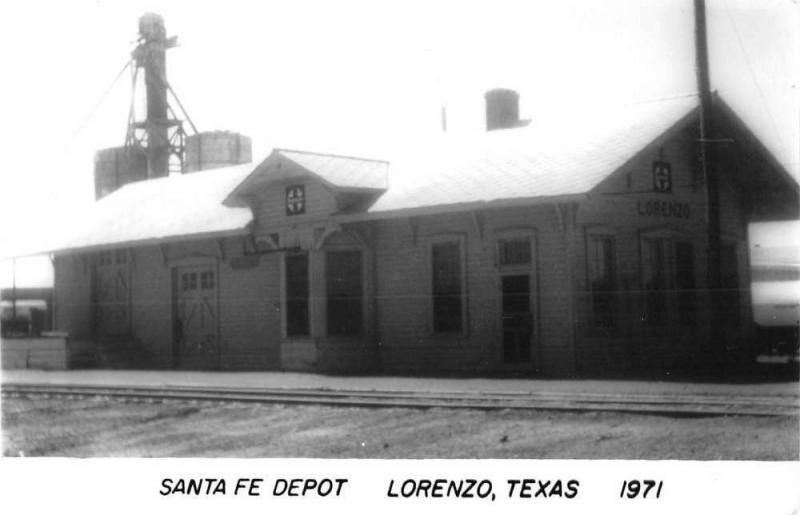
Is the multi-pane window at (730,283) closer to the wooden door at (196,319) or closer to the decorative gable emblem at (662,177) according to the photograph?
the decorative gable emblem at (662,177)

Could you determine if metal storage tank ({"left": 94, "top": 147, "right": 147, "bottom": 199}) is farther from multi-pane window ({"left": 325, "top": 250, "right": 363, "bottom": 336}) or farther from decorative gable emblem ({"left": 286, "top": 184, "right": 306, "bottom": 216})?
multi-pane window ({"left": 325, "top": 250, "right": 363, "bottom": 336})

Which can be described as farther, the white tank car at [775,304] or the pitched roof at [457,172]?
the white tank car at [775,304]

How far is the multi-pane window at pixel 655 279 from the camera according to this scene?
18078 millimetres

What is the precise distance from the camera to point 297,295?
20906mm

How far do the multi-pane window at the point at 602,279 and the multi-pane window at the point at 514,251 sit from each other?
3.82 ft

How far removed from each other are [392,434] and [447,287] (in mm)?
8704

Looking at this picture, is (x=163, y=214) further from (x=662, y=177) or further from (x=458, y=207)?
(x=662, y=177)

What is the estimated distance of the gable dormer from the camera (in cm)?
2005

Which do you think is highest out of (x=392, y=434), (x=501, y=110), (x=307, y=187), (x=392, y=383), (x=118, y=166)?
(x=118, y=166)

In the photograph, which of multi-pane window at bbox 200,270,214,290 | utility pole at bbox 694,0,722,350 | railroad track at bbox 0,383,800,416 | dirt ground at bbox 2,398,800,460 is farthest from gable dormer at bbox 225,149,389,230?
dirt ground at bbox 2,398,800,460

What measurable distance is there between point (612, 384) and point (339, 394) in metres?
4.20

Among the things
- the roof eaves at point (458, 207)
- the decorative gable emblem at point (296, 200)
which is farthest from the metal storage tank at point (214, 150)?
the roof eaves at point (458, 207)

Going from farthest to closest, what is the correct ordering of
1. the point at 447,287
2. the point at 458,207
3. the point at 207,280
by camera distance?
the point at 207,280 < the point at 447,287 < the point at 458,207

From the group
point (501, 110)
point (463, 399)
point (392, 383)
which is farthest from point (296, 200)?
point (463, 399)
